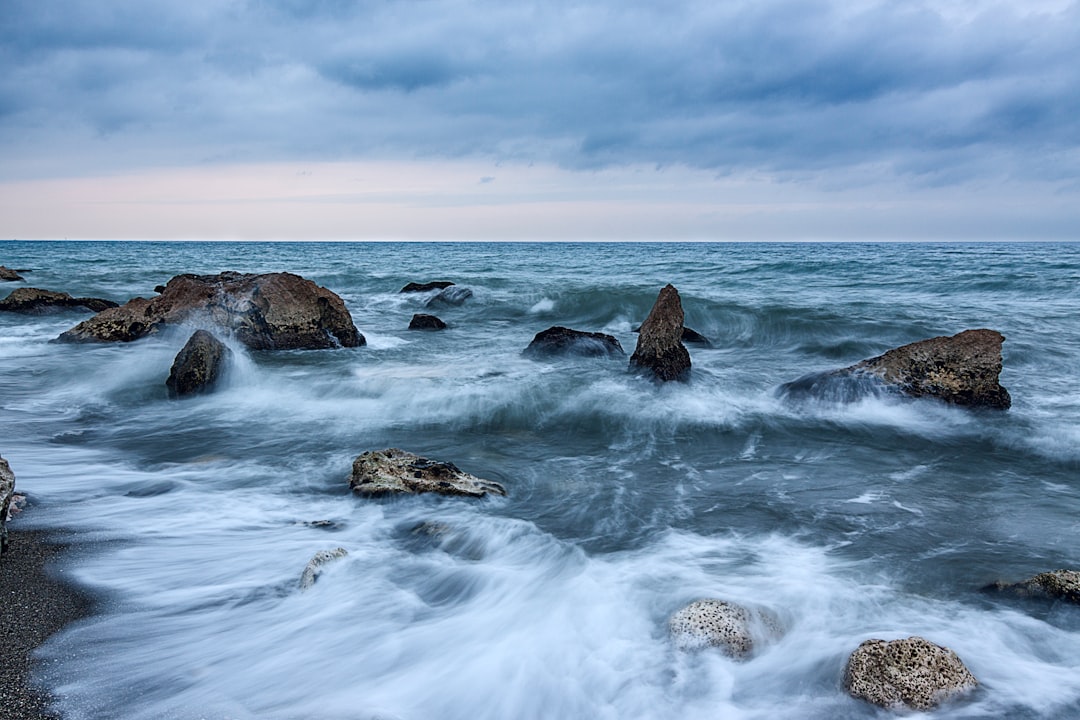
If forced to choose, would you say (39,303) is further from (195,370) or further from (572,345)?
(572,345)

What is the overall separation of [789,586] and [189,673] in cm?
304

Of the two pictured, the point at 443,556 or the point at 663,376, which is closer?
the point at 443,556

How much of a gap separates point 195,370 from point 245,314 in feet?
8.63

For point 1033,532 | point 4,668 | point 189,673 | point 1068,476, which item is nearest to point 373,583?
point 189,673

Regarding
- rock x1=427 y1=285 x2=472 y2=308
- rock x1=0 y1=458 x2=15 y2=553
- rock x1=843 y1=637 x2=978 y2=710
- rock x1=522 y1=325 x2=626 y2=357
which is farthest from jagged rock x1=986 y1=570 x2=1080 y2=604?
rock x1=427 y1=285 x2=472 y2=308

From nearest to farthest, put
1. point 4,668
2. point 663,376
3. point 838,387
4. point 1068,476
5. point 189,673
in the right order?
point 4,668 < point 189,673 < point 1068,476 < point 838,387 < point 663,376

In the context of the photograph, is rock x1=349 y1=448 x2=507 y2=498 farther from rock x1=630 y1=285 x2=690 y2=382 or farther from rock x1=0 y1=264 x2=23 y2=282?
rock x1=0 y1=264 x2=23 y2=282

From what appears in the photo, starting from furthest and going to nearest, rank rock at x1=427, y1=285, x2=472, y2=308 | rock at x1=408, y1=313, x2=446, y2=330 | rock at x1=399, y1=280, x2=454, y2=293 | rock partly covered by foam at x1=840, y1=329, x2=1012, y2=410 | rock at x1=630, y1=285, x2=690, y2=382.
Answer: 1. rock at x1=399, y1=280, x2=454, y2=293
2. rock at x1=427, y1=285, x2=472, y2=308
3. rock at x1=408, y1=313, x2=446, y2=330
4. rock at x1=630, y1=285, x2=690, y2=382
5. rock partly covered by foam at x1=840, y1=329, x2=1012, y2=410

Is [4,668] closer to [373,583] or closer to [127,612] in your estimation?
[127,612]

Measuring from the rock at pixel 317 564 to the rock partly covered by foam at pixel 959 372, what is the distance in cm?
634

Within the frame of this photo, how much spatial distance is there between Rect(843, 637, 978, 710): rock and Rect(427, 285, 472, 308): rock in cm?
1781

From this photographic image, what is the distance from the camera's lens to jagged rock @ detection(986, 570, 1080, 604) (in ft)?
12.3

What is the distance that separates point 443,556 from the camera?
4.44 metres

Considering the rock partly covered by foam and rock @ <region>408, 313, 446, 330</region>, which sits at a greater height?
the rock partly covered by foam
